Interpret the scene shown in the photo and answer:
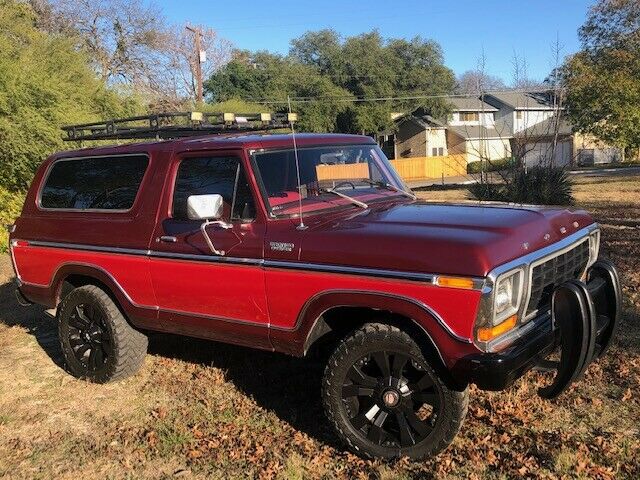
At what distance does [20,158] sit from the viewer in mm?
12500

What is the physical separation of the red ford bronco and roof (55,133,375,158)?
0.07 ft

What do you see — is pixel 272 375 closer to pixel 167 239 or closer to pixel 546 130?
pixel 167 239

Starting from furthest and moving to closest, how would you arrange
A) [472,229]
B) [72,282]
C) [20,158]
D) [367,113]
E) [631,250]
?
1. [367,113]
2. [20,158]
3. [631,250]
4. [72,282]
5. [472,229]

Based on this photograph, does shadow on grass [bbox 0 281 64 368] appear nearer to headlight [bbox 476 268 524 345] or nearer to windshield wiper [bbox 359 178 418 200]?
windshield wiper [bbox 359 178 418 200]

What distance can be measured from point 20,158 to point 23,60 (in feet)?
7.84

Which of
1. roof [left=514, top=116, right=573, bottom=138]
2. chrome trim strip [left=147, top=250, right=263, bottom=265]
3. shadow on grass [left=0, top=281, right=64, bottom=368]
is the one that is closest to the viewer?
chrome trim strip [left=147, top=250, right=263, bottom=265]

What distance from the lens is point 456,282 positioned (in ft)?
10.2

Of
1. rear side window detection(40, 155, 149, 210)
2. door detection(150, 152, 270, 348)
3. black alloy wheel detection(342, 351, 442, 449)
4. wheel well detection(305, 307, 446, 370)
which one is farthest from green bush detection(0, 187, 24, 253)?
black alloy wheel detection(342, 351, 442, 449)

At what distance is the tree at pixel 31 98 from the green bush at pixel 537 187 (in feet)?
32.2

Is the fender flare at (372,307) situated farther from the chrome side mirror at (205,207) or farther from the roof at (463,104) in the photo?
the roof at (463,104)

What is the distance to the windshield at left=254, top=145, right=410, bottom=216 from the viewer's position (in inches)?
161

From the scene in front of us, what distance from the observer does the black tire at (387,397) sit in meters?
3.36

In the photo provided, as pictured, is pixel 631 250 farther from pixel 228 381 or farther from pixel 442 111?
pixel 442 111

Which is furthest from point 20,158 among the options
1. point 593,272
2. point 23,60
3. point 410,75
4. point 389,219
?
point 410,75
